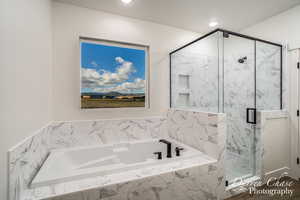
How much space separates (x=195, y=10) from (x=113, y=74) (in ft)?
5.28

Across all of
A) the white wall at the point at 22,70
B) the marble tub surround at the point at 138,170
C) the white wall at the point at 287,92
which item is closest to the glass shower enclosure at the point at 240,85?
the white wall at the point at 287,92

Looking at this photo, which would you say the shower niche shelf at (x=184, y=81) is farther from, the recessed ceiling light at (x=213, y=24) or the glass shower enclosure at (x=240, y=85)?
the recessed ceiling light at (x=213, y=24)

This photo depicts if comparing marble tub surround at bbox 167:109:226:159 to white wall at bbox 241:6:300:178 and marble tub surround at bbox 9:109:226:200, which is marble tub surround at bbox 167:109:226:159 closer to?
marble tub surround at bbox 9:109:226:200

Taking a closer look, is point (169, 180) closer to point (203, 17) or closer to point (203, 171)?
point (203, 171)

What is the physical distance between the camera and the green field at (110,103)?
212 cm

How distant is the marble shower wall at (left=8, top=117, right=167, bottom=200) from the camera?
1038 mm

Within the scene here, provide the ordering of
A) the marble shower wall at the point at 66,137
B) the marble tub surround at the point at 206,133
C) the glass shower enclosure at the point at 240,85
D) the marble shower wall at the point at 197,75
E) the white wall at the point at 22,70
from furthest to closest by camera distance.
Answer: the glass shower enclosure at the point at 240,85
the marble shower wall at the point at 197,75
the marble tub surround at the point at 206,133
the marble shower wall at the point at 66,137
the white wall at the point at 22,70

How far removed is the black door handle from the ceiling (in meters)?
1.55

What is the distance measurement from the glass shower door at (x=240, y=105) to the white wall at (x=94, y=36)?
1.04m

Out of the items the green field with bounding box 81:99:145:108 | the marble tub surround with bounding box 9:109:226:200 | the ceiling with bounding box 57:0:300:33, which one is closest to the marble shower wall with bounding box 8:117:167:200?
the marble tub surround with bounding box 9:109:226:200

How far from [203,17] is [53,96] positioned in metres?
2.63

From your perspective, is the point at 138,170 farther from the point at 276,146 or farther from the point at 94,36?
the point at 276,146

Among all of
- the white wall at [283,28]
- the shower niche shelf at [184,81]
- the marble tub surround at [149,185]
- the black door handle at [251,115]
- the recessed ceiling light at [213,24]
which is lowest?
the marble tub surround at [149,185]

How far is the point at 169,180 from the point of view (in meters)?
1.41
